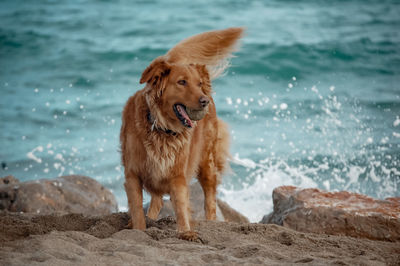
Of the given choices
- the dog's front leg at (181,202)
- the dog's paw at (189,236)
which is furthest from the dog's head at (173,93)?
the dog's paw at (189,236)

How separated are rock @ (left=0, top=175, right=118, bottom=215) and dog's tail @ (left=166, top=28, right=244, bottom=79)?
2567 millimetres

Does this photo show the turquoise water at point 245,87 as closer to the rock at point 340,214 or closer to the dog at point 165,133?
the rock at point 340,214

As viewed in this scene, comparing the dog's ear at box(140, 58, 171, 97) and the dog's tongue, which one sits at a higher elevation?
the dog's ear at box(140, 58, 171, 97)

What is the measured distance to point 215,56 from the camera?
190 inches

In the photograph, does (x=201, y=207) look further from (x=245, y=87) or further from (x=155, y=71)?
(x=245, y=87)

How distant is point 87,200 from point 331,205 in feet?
10.5

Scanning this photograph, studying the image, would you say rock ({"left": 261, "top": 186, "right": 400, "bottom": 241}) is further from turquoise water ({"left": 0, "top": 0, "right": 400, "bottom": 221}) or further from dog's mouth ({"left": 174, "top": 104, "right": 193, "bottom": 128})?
turquoise water ({"left": 0, "top": 0, "right": 400, "bottom": 221})

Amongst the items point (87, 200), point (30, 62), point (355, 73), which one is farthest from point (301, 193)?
point (30, 62)

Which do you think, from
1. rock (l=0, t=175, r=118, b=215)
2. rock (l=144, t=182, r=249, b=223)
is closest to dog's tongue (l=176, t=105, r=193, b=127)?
rock (l=0, t=175, r=118, b=215)

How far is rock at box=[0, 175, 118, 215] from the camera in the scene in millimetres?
5859

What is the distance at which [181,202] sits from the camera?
13.0 feet

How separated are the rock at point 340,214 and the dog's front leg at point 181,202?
1.41m

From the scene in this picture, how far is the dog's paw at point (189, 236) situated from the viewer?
143 inches

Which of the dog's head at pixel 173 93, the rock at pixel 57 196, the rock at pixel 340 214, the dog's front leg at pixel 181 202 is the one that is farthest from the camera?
the rock at pixel 57 196
